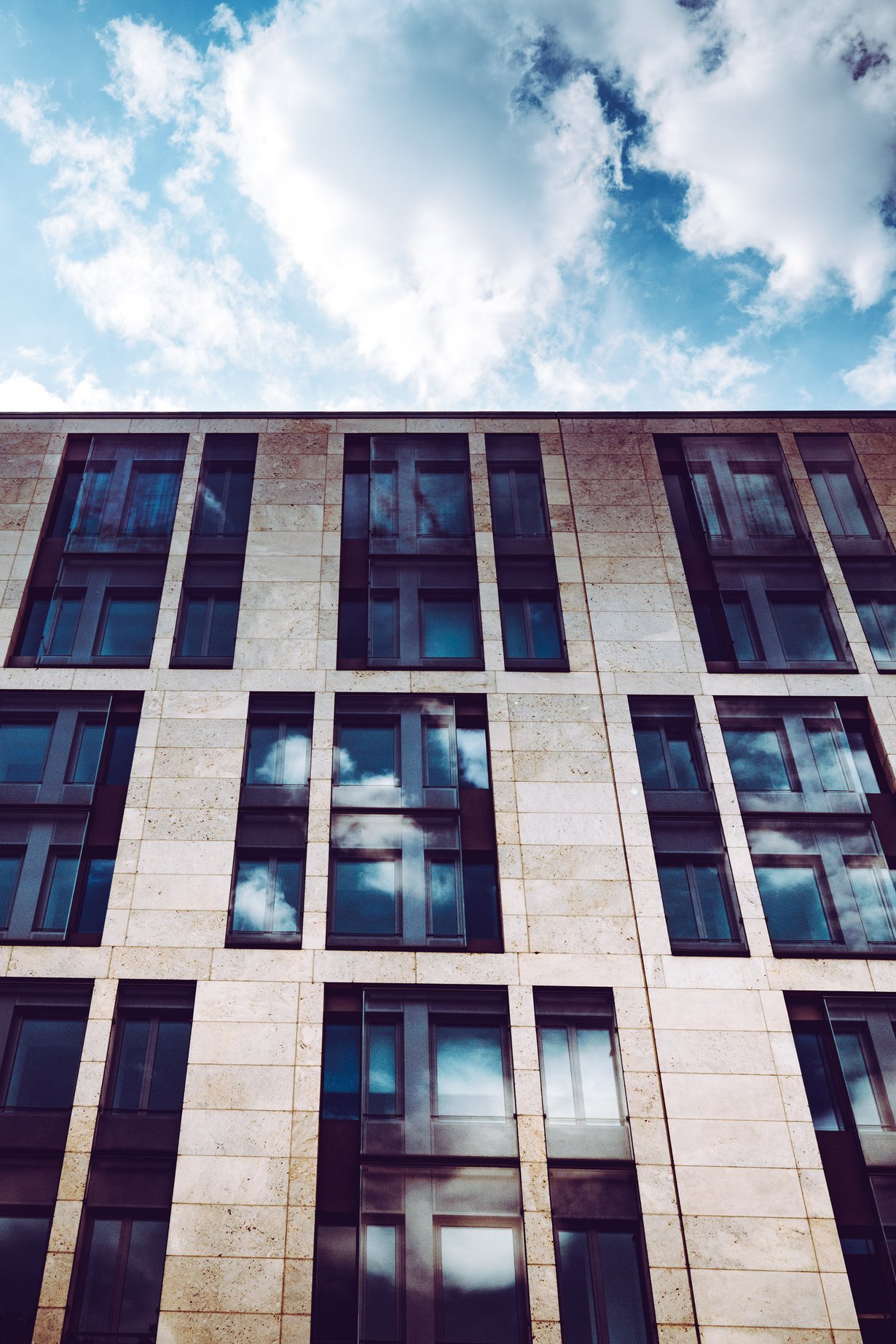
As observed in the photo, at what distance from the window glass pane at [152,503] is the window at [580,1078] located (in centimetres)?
1784

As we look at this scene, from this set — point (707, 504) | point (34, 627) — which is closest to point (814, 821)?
point (707, 504)

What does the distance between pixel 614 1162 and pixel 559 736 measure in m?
9.88

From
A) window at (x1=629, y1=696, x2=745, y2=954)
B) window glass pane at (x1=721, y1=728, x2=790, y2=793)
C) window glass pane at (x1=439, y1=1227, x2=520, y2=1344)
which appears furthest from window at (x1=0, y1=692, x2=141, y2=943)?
window glass pane at (x1=721, y1=728, x2=790, y2=793)

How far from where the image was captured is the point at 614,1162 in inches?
718

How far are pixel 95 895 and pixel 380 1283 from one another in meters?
10.6

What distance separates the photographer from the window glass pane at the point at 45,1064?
62.7 feet

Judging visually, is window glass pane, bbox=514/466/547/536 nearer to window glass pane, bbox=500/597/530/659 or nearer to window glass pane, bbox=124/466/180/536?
window glass pane, bbox=500/597/530/659

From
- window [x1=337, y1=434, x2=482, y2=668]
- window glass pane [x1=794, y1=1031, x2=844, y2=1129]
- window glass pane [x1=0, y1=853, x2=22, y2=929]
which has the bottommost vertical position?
window glass pane [x1=794, y1=1031, x2=844, y2=1129]

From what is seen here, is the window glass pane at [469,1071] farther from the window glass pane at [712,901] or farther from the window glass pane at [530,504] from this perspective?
the window glass pane at [530,504]

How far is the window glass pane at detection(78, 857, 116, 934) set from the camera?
21312mm

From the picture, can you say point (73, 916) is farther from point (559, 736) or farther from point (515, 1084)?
point (559, 736)

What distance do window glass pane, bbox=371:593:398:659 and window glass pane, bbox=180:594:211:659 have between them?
16.1ft

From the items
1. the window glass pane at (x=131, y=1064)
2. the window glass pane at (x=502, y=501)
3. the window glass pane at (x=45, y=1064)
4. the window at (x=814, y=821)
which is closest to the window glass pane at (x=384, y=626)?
the window glass pane at (x=502, y=501)

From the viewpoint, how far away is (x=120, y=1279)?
17422mm
